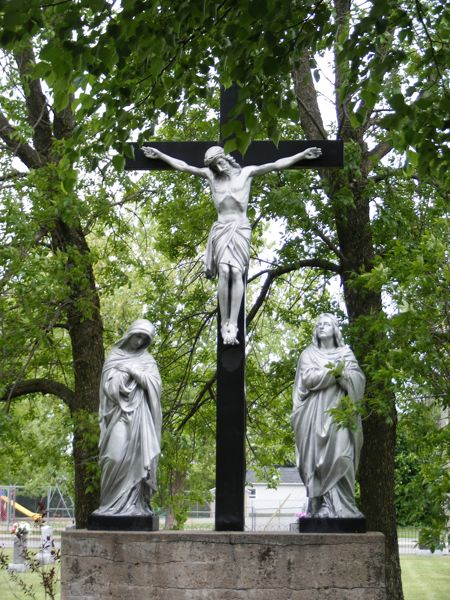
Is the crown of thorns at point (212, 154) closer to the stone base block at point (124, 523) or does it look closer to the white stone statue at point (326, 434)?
the white stone statue at point (326, 434)

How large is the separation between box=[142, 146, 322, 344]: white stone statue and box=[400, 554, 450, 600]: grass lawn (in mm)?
12244

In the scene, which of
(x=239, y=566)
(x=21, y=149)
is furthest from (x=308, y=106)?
(x=239, y=566)

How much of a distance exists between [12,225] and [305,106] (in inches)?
154

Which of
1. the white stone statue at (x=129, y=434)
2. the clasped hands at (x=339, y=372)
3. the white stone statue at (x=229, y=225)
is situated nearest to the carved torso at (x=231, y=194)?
the white stone statue at (x=229, y=225)

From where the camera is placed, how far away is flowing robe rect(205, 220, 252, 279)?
27.1ft

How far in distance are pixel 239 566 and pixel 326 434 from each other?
47.2 inches

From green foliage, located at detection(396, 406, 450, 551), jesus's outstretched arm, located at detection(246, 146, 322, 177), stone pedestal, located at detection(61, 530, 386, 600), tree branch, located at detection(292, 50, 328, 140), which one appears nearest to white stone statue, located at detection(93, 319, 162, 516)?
stone pedestal, located at detection(61, 530, 386, 600)

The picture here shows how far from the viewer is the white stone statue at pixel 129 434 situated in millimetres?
8016

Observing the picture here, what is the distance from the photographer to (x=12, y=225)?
12.1 metres

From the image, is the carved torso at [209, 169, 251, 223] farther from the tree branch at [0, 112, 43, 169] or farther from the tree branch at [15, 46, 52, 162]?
the tree branch at [0, 112, 43, 169]

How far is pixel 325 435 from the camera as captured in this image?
25.9 feet

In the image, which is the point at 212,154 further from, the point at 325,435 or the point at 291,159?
the point at 325,435

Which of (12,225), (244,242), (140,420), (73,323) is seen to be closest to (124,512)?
(140,420)

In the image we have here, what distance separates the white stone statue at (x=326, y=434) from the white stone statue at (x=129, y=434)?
114 centimetres
